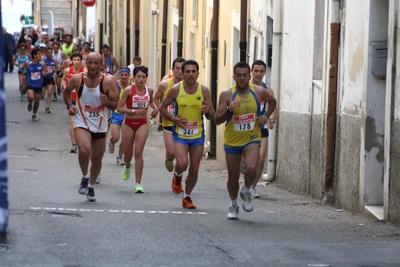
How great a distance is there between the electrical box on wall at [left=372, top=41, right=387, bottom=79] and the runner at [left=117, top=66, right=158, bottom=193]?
12.0ft

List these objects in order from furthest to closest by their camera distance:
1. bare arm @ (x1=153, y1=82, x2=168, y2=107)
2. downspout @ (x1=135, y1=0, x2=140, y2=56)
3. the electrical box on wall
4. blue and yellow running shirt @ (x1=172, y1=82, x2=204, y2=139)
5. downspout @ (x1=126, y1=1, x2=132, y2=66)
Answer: downspout @ (x1=126, y1=1, x2=132, y2=66) → downspout @ (x1=135, y1=0, x2=140, y2=56) → bare arm @ (x1=153, y1=82, x2=168, y2=107) → blue and yellow running shirt @ (x1=172, y1=82, x2=204, y2=139) → the electrical box on wall

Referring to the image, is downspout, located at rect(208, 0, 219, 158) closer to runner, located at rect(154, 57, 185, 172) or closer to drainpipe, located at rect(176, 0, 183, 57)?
drainpipe, located at rect(176, 0, 183, 57)

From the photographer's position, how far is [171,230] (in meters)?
9.67

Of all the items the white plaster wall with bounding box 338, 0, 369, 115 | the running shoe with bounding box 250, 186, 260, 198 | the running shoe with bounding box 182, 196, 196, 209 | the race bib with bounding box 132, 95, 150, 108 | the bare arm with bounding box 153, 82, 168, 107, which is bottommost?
the running shoe with bounding box 250, 186, 260, 198

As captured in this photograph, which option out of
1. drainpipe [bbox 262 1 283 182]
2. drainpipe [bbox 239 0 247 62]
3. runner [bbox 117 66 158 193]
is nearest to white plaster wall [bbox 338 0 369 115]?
runner [bbox 117 66 158 193]

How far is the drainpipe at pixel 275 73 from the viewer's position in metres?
16.0

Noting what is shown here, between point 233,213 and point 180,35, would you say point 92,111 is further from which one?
point 180,35

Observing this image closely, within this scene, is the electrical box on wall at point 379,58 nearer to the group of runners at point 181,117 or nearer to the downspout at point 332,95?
the group of runners at point 181,117

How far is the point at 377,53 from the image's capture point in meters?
11.5

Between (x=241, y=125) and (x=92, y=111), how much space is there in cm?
216

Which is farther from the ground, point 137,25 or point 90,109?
point 137,25

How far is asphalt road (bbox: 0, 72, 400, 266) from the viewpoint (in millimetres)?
8000

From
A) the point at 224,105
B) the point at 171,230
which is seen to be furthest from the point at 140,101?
the point at 171,230

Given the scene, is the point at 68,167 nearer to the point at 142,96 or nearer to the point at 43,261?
the point at 142,96
